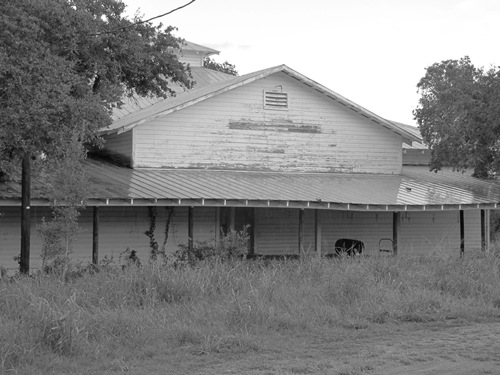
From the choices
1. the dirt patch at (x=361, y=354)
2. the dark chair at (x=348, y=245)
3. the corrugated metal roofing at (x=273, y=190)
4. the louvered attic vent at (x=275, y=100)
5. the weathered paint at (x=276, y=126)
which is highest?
the louvered attic vent at (x=275, y=100)

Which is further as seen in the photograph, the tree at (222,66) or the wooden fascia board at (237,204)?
the tree at (222,66)

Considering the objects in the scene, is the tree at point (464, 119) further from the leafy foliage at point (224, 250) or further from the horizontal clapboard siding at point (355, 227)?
the leafy foliage at point (224, 250)

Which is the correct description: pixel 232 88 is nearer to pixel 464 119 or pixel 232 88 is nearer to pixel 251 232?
pixel 251 232

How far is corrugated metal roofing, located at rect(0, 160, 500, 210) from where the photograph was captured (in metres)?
19.2

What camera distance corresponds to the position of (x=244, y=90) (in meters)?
24.4

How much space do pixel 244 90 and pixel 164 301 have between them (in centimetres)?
1358

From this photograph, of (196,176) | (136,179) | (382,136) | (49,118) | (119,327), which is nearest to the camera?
(119,327)

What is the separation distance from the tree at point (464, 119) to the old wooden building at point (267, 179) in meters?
0.95

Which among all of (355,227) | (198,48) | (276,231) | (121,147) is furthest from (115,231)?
(198,48)

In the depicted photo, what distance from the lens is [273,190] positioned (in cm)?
2175

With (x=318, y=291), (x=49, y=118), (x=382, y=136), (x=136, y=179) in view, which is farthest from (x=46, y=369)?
(x=382, y=136)

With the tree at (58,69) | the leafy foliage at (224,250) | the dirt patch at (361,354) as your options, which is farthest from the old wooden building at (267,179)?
the dirt patch at (361,354)

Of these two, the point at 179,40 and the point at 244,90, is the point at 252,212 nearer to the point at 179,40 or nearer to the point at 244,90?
the point at 244,90

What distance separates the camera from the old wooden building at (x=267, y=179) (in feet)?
69.0
